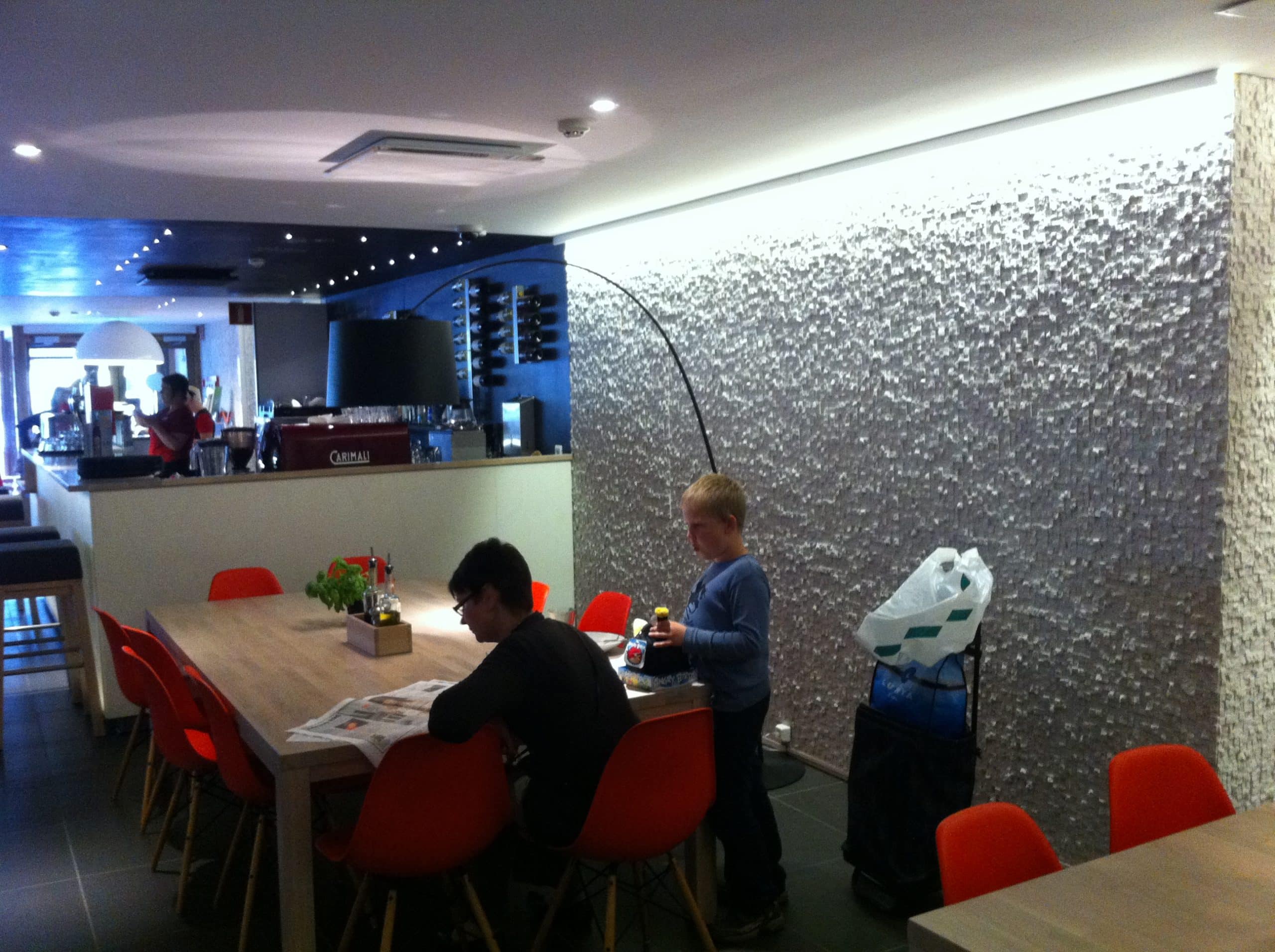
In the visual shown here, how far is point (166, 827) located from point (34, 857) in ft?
1.88

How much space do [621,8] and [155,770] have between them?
148 inches

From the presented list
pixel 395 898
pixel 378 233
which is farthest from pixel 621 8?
pixel 378 233

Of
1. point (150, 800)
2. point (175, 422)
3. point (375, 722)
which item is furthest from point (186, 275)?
point (375, 722)

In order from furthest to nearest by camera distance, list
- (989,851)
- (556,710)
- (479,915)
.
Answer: (479,915), (556,710), (989,851)

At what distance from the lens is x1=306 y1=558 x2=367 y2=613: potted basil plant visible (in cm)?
409

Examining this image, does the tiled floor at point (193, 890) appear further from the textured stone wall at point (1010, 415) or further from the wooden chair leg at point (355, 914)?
the textured stone wall at point (1010, 415)

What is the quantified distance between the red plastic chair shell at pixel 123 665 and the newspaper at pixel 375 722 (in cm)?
127

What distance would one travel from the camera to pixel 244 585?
17.0 feet

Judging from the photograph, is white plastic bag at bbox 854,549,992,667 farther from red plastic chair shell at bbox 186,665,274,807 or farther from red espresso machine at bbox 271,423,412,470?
red espresso machine at bbox 271,423,412,470

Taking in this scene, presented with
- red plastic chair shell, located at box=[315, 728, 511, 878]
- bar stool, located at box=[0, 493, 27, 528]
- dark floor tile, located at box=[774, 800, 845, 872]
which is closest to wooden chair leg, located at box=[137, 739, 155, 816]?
red plastic chair shell, located at box=[315, 728, 511, 878]

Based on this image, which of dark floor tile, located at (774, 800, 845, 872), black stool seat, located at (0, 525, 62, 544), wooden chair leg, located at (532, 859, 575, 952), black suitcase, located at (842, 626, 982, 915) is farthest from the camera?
black stool seat, located at (0, 525, 62, 544)

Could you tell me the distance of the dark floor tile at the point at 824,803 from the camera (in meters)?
4.27

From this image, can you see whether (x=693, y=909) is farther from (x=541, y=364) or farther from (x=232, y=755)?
(x=541, y=364)

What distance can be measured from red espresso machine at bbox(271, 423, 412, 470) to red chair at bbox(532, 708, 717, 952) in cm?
371
